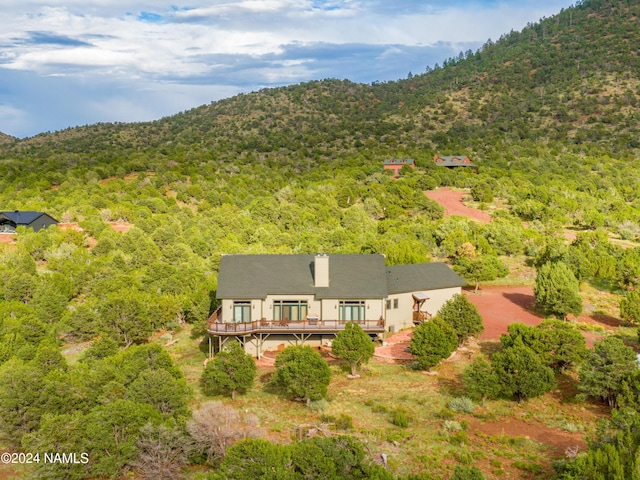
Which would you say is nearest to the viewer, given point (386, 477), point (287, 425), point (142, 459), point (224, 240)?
point (386, 477)

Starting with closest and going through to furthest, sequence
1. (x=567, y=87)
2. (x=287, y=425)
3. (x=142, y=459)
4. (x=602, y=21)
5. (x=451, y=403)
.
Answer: (x=142, y=459), (x=287, y=425), (x=451, y=403), (x=567, y=87), (x=602, y=21)

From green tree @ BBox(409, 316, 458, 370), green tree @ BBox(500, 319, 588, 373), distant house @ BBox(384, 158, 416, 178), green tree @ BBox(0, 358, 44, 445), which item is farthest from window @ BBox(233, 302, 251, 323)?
distant house @ BBox(384, 158, 416, 178)

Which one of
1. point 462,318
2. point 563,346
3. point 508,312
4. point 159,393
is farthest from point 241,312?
point 508,312

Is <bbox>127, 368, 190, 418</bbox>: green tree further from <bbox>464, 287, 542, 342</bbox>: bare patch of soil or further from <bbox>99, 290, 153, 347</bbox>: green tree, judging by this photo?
<bbox>464, 287, 542, 342</bbox>: bare patch of soil

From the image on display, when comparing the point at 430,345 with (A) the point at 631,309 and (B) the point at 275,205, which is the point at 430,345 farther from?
(B) the point at 275,205

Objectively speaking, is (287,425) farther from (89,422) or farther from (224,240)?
(224,240)

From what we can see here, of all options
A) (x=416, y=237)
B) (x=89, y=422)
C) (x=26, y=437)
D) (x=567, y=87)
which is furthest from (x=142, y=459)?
(x=567, y=87)

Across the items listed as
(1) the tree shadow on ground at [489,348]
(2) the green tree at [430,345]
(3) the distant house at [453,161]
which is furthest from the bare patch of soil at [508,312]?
(3) the distant house at [453,161]
